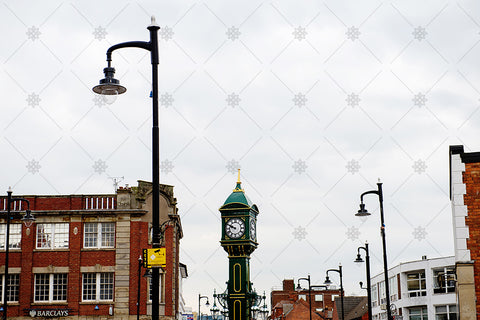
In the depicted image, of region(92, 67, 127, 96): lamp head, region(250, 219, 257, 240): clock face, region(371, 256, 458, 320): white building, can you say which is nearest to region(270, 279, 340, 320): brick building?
region(371, 256, 458, 320): white building

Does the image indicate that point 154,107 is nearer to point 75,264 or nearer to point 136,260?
point 136,260

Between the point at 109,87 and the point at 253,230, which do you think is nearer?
the point at 109,87

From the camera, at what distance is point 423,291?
201 feet

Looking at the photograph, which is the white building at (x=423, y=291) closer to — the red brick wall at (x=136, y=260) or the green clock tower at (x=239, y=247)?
the red brick wall at (x=136, y=260)

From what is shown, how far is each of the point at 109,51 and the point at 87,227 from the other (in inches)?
1343

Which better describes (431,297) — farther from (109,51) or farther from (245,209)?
(109,51)

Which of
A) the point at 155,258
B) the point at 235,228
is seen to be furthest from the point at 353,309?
the point at 155,258

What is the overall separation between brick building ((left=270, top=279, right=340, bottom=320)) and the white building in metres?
26.9

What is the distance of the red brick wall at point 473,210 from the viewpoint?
2025 cm

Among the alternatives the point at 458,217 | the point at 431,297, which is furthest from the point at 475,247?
the point at 431,297

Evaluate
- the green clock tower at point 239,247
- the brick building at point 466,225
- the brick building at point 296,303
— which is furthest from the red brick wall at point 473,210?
the brick building at point 296,303

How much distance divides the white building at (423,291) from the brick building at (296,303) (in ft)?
88.1

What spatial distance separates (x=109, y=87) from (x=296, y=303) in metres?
93.6

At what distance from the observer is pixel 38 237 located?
150ft
